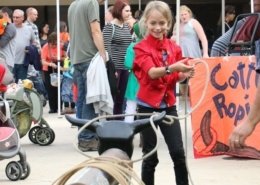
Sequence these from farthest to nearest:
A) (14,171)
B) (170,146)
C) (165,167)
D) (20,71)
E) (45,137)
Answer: (20,71) < (45,137) < (165,167) < (14,171) < (170,146)

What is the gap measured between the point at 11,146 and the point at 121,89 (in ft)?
9.56

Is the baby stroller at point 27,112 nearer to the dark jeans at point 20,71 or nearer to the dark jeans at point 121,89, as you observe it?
the dark jeans at point 121,89

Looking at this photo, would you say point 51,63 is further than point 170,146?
Yes

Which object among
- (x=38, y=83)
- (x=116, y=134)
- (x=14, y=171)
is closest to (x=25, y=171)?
(x=14, y=171)

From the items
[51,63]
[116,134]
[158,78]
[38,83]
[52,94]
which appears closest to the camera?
[116,134]

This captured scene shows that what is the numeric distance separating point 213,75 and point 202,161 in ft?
3.18

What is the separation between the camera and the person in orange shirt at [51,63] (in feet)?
50.8

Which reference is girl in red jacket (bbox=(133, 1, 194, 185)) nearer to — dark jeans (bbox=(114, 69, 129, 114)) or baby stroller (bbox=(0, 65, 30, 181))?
baby stroller (bbox=(0, 65, 30, 181))

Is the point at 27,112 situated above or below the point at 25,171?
above

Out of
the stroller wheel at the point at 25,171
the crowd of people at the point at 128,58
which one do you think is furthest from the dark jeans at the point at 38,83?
the stroller wheel at the point at 25,171

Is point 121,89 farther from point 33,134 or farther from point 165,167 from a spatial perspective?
point 165,167

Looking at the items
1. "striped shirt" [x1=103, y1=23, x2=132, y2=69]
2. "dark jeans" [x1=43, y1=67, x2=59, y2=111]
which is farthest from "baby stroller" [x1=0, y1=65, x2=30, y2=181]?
"dark jeans" [x1=43, y1=67, x2=59, y2=111]

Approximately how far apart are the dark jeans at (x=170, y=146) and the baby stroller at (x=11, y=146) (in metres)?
1.87

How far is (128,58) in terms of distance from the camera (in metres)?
6.00
